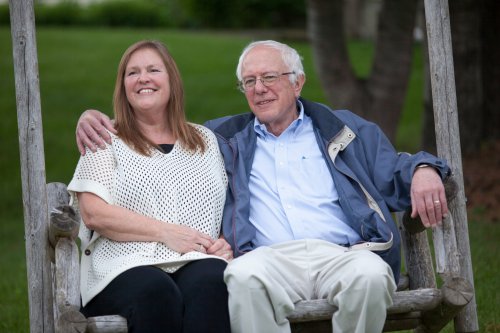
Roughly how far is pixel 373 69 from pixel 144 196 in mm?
5763

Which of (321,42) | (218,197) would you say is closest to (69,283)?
(218,197)

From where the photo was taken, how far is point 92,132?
4.73 meters

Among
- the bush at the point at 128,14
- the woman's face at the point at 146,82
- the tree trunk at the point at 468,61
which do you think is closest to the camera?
the woman's face at the point at 146,82

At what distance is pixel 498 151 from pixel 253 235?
5.41 m

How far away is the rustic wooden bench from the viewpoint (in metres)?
4.22

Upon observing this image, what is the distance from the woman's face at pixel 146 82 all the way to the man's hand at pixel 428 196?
1.30 m

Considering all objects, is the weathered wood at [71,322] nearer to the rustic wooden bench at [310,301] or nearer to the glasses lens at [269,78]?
the rustic wooden bench at [310,301]

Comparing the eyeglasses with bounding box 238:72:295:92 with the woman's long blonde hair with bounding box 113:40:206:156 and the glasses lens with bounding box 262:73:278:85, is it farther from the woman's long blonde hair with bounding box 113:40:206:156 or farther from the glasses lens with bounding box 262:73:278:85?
the woman's long blonde hair with bounding box 113:40:206:156

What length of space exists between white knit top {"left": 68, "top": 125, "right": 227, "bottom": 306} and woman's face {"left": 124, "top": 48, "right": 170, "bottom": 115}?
0.23 meters

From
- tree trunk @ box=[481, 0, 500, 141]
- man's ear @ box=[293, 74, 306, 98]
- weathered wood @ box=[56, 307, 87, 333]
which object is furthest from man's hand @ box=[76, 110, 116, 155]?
tree trunk @ box=[481, 0, 500, 141]

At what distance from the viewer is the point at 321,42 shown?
999 centimetres

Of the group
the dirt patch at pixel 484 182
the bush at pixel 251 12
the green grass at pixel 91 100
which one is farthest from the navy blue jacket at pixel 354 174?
the bush at pixel 251 12

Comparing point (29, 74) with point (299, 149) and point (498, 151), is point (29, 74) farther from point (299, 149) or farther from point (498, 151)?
point (498, 151)

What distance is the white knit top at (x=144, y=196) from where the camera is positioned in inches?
178
